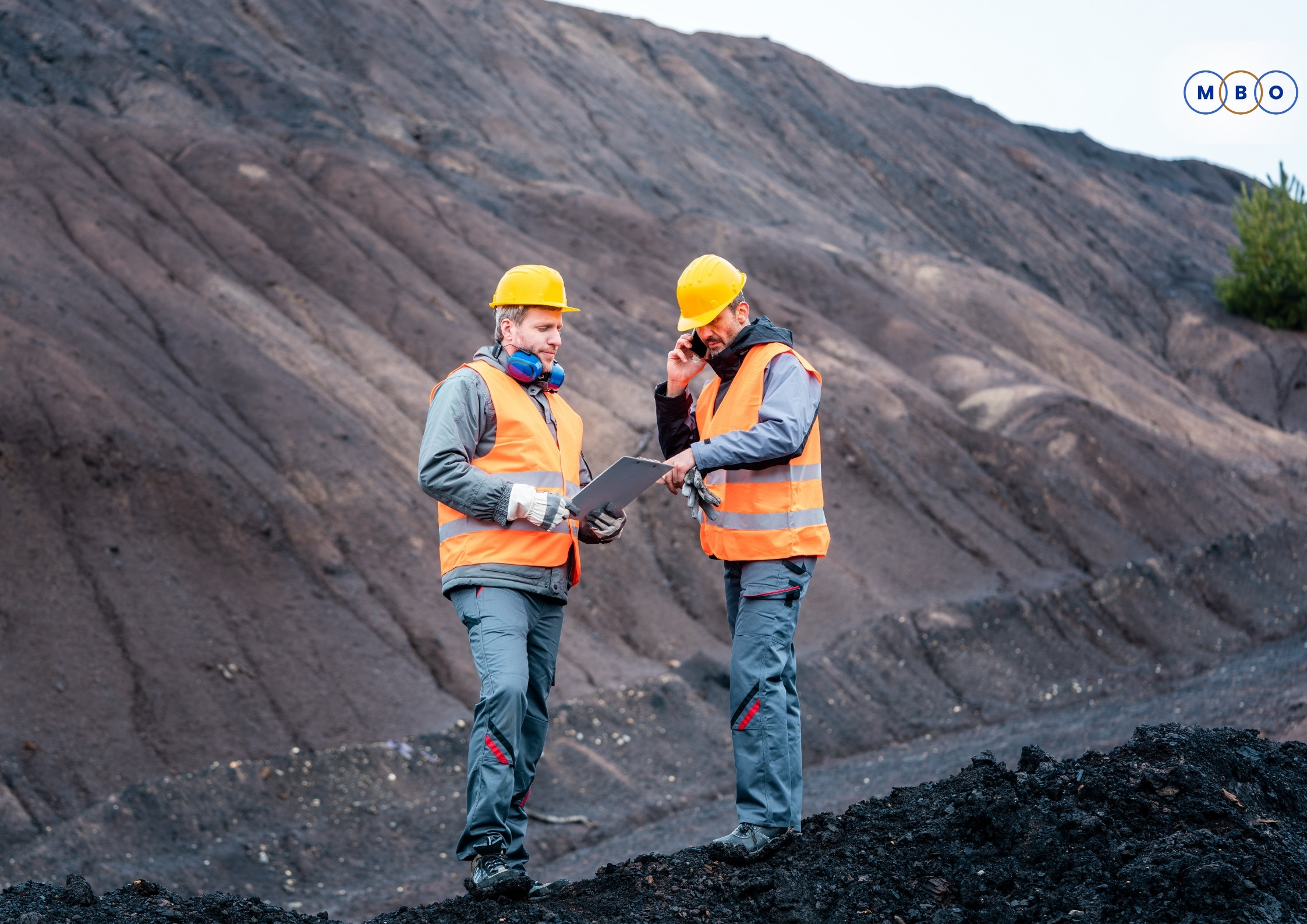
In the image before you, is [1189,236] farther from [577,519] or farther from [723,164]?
[577,519]

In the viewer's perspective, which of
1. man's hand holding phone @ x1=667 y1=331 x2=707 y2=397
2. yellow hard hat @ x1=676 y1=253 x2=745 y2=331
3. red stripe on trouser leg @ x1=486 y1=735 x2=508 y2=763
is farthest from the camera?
man's hand holding phone @ x1=667 y1=331 x2=707 y2=397

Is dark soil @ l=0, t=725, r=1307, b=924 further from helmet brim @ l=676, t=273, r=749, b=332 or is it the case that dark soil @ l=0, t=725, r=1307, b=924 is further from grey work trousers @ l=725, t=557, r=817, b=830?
helmet brim @ l=676, t=273, r=749, b=332

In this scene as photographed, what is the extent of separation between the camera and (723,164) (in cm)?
2842

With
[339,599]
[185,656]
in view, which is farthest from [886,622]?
[185,656]

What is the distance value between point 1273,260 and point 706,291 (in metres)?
33.5

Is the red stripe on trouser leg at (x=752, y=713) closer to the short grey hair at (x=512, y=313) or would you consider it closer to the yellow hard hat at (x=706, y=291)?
the yellow hard hat at (x=706, y=291)

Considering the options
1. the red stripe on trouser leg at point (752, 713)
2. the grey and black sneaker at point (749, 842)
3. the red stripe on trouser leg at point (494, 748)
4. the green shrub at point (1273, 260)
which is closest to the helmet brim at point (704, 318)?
the red stripe on trouser leg at point (752, 713)

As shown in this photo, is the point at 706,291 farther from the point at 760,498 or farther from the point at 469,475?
the point at 469,475

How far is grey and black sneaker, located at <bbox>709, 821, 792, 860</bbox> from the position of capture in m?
4.66

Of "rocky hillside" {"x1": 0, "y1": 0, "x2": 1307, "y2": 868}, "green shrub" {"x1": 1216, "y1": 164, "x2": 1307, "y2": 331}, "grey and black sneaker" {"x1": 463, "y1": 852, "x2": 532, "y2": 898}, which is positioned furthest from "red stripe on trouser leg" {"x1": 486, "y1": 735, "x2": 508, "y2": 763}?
"green shrub" {"x1": 1216, "y1": 164, "x2": 1307, "y2": 331}

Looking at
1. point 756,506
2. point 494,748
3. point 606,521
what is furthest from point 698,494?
point 494,748

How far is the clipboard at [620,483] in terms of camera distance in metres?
4.69

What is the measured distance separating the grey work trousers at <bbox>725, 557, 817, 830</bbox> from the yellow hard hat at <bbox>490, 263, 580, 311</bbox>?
1397mm

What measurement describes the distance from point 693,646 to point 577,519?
8.27 metres
